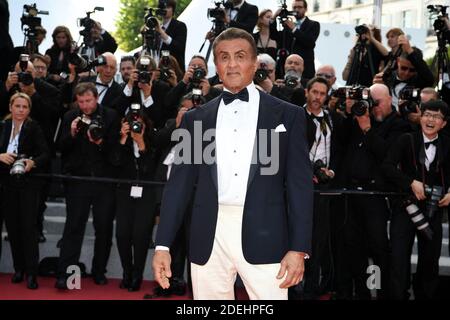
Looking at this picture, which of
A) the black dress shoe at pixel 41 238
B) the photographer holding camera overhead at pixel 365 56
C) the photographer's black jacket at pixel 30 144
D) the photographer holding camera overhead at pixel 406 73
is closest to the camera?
the photographer's black jacket at pixel 30 144

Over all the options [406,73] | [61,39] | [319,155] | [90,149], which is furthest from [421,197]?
[61,39]

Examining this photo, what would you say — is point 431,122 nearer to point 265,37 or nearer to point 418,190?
point 418,190

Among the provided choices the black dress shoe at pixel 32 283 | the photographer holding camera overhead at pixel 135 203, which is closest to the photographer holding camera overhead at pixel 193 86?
the photographer holding camera overhead at pixel 135 203

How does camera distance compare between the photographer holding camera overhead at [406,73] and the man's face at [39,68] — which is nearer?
the photographer holding camera overhead at [406,73]

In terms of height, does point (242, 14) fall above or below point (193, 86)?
above

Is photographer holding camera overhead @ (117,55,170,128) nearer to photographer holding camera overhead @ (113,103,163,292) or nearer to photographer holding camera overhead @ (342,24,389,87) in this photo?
photographer holding camera overhead @ (113,103,163,292)

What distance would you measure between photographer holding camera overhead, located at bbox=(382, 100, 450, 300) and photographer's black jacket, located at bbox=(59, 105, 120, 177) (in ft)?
8.26

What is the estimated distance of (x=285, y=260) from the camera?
366 cm

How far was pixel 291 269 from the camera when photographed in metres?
3.61

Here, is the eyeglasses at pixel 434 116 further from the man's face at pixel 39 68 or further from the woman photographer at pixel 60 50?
the woman photographer at pixel 60 50

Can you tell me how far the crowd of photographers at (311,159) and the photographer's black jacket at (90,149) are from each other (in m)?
0.01

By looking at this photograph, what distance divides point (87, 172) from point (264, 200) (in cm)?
410

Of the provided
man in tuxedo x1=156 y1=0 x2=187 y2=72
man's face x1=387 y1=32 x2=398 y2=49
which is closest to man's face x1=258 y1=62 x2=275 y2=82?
man in tuxedo x1=156 y1=0 x2=187 y2=72

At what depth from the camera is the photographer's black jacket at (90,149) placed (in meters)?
7.55
